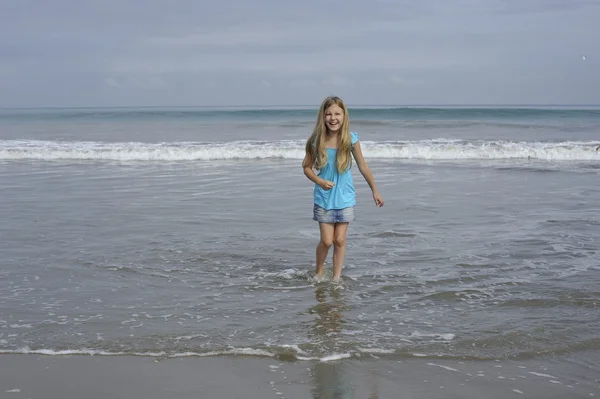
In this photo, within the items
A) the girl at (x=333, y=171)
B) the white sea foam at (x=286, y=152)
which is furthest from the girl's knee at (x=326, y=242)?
the white sea foam at (x=286, y=152)

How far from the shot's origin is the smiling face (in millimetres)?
6039

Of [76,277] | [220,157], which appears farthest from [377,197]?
[220,157]

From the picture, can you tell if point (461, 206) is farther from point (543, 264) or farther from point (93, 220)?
point (93, 220)

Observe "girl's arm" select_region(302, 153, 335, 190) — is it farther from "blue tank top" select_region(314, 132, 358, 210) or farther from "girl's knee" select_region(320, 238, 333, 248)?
"girl's knee" select_region(320, 238, 333, 248)

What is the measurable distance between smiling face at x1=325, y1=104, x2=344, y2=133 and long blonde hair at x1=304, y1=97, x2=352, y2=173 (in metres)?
0.03

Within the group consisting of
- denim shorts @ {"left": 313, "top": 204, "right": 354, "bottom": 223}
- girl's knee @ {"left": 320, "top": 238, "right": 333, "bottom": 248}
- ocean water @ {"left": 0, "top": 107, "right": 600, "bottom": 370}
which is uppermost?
denim shorts @ {"left": 313, "top": 204, "right": 354, "bottom": 223}

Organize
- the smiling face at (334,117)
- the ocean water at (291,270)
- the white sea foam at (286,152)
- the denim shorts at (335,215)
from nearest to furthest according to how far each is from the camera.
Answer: the ocean water at (291,270), the smiling face at (334,117), the denim shorts at (335,215), the white sea foam at (286,152)

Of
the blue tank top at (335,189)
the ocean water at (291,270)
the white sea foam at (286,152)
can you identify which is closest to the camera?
the ocean water at (291,270)

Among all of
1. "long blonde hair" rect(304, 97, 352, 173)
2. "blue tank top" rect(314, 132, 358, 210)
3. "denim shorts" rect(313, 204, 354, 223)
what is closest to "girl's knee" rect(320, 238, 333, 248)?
"denim shorts" rect(313, 204, 354, 223)

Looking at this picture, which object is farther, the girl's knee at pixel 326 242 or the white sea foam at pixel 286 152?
the white sea foam at pixel 286 152

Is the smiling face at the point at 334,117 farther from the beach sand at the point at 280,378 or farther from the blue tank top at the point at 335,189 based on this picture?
the beach sand at the point at 280,378

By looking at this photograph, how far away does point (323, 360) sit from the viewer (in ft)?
14.4

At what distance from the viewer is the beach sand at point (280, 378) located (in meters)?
3.89

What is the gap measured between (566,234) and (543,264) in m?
1.70
